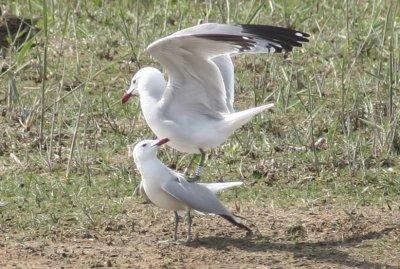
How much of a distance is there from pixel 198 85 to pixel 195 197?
1.10 m

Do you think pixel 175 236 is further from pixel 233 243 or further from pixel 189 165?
pixel 189 165

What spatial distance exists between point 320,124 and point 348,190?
125 centimetres

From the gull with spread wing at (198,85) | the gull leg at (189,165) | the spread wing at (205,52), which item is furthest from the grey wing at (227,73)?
the gull leg at (189,165)

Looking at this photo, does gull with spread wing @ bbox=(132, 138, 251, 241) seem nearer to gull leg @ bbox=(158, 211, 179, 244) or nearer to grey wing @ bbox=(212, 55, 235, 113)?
gull leg @ bbox=(158, 211, 179, 244)

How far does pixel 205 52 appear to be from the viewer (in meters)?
7.80

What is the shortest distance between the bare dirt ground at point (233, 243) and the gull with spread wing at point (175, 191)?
0.57ft

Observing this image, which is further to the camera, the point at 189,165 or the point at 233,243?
the point at 189,165

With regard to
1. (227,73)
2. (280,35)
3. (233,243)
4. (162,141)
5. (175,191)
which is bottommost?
(233,243)

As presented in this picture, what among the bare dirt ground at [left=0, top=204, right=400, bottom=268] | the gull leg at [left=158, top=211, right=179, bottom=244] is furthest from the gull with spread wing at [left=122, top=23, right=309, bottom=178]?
the gull leg at [left=158, top=211, right=179, bottom=244]

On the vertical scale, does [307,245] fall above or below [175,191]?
below

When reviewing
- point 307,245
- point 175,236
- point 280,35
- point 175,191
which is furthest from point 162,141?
point 307,245

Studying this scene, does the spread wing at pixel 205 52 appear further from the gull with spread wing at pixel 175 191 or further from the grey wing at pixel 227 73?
the gull with spread wing at pixel 175 191

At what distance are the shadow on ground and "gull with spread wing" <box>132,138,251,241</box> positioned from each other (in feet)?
0.30

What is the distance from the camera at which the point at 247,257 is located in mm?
7000
